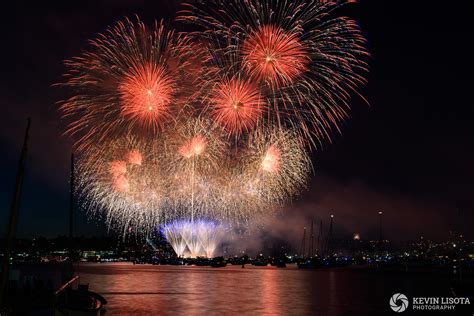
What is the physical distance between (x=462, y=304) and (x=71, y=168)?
24003 mm

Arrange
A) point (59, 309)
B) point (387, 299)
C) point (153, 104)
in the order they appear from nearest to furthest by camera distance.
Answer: point (59, 309) < point (387, 299) < point (153, 104)

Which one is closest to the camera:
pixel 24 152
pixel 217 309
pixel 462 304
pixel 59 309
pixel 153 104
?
pixel 59 309

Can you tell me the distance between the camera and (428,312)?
2248 cm

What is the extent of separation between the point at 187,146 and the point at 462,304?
1922 centimetres

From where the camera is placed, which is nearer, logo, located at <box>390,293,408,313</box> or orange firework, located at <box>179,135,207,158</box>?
logo, located at <box>390,293,408,313</box>

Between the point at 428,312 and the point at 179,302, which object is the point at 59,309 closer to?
the point at 179,302

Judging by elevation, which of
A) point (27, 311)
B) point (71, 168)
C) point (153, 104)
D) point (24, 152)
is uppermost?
point (153, 104)

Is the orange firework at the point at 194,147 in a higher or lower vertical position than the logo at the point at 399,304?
higher

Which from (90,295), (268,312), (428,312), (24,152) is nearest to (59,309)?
(90,295)

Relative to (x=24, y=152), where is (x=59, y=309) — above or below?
below

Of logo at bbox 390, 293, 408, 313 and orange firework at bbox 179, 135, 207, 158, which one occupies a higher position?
orange firework at bbox 179, 135, 207, 158

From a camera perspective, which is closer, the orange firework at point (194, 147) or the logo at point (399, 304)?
the logo at point (399, 304)

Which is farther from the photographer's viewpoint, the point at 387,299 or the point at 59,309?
the point at 387,299

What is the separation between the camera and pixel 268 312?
21.4m
